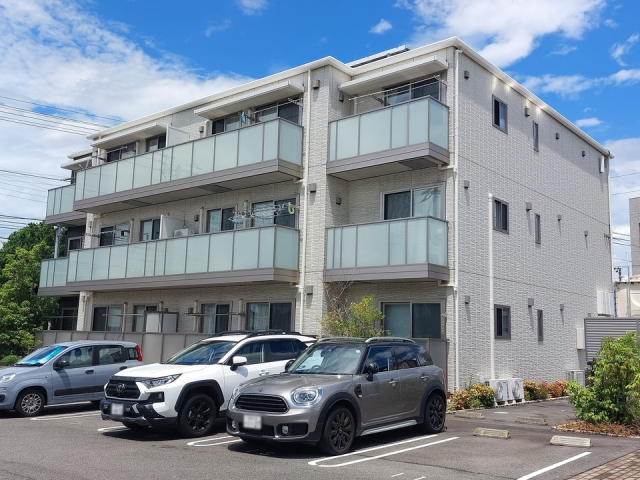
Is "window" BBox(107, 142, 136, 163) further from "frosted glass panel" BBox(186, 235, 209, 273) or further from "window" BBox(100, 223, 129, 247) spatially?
"frosted glass panel" BBox(186, 235, 209, 273)

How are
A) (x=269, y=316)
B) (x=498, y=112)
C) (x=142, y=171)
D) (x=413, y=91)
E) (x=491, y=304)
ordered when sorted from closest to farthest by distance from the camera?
(x=491, y=304)
(x=413, y=91)
(x=269, y=316)
(x=498, y=112)
(x=142, y=171)

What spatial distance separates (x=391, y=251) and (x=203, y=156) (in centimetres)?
770

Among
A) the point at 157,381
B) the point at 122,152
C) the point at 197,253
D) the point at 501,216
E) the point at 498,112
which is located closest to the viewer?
the point at 157,381

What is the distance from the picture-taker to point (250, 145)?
19.8 m

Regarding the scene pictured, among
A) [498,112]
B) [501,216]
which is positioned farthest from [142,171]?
[501,216]

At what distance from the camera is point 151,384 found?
36.2ft

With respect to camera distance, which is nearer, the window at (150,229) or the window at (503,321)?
the window at (503,321)

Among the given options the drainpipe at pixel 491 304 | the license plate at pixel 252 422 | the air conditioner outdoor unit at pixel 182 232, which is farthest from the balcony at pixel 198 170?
the license plate at pixel 252 422

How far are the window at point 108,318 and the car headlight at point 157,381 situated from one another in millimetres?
14628

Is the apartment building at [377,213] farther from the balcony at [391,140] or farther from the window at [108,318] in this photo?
the window at [108,318]

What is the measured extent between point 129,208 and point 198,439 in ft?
53.9

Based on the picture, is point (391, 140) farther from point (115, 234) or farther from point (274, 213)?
point (115, 234)

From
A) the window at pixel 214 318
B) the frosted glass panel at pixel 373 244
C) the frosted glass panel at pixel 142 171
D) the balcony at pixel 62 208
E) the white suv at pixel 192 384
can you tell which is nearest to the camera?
the white suv at pixel 192 384

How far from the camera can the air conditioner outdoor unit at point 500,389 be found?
17.5m
